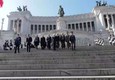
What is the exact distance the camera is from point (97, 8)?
57.1m

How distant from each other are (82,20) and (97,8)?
546 cm

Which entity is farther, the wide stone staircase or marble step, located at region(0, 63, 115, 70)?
marble step, located at region(0, 63, 115, 70)

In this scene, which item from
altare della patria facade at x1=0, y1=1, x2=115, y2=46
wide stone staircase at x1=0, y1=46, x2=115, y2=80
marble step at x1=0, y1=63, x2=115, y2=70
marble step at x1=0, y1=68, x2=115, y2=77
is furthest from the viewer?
→ altare della patria facade at x1=0, y1=1, x2=115, y2=46

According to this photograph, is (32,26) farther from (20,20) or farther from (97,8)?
(97,8)

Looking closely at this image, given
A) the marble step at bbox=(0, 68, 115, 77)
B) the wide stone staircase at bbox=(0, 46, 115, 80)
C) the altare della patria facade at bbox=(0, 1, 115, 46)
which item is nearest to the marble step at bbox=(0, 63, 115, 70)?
the wide stone staircase at bbox=(0, 46, 115, 80)

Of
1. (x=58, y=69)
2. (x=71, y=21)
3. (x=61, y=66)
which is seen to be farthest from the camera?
(x=71, y=21)

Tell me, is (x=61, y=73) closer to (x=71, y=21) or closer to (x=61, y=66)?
(x=61, y=66)

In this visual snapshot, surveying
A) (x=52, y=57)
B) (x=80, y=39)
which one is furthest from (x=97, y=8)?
(x=52, y=57)

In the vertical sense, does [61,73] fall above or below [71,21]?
below

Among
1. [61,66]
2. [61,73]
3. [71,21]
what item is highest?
[71,21]

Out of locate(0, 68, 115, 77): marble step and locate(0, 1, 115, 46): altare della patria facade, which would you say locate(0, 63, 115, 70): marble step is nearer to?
locate(0, 68, 115, 77): marble step

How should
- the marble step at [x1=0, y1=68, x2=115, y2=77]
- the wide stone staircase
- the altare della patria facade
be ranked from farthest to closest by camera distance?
the altare della patria facade < the marble step at [x1=0, y1=68, x2=115, y2=77] < the wide stone staircase

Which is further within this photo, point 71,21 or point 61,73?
point 71,21

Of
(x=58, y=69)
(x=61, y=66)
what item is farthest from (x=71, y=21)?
(x=58, y=69)
